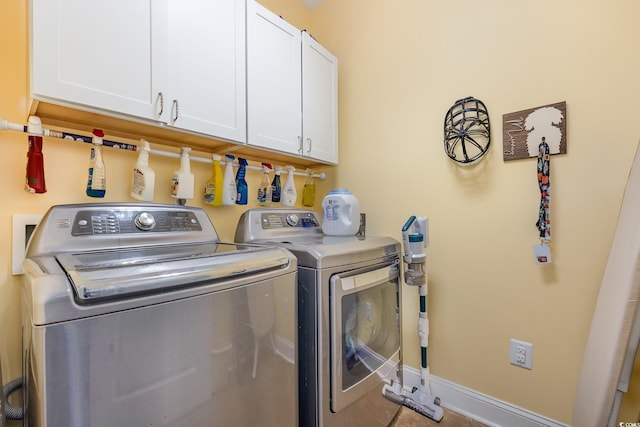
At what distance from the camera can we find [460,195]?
168 cm

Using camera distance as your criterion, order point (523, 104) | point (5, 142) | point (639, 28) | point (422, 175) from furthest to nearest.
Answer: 1. point (422, 175)
2. point (523, 104)
3. point (639, 28)
4. point (5, 142)

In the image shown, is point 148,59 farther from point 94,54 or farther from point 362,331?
point 362,331

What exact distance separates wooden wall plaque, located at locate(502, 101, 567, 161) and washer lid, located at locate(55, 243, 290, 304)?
4.41ft

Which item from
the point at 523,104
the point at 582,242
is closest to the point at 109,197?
the point at 523,104

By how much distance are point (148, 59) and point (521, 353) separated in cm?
220

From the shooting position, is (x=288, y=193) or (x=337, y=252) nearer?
(x=337, y=252)

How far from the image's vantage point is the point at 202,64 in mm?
1319

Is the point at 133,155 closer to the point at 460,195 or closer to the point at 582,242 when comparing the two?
the point at 460,195

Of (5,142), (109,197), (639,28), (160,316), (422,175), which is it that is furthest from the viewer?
(422,175)

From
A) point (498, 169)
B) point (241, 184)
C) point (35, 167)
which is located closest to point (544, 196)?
point (498, 169)

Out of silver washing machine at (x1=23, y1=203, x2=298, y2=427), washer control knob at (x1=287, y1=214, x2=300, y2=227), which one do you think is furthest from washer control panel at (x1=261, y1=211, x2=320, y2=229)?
silver washing machine at (x1=23, y1=203, x2=298, y2=427)

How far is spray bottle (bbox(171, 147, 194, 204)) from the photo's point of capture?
4.63ft

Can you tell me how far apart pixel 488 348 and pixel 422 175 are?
3.44 feet

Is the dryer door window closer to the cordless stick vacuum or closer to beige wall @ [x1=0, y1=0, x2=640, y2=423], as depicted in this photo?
the cordless stick vacuum
